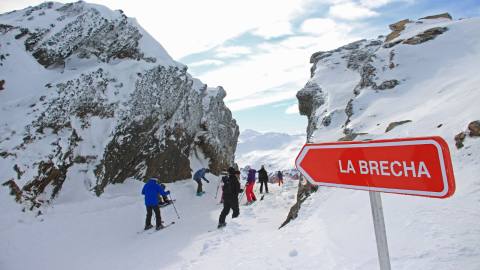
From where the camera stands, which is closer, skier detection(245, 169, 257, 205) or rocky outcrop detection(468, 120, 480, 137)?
rocky outcrop detection(468, 120, 480, 137)

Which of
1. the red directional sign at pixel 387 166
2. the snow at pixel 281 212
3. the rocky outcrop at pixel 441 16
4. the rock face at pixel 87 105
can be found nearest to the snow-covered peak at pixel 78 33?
the rock face at pixel 87 105

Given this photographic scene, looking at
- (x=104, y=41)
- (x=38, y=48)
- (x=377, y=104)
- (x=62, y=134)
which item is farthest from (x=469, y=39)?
(x=38, y=48)

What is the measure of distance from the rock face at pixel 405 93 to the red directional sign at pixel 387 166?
5994 millimetres

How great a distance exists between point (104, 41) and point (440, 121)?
693 inches

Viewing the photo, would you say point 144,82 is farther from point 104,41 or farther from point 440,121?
point 440,121

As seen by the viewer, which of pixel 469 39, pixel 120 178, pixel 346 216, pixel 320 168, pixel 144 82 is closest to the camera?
pixel 320 168

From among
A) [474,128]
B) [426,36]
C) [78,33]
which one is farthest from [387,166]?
[426,36]

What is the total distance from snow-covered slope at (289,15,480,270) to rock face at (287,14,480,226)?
→ 0.18 ft

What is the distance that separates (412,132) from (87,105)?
13853mm

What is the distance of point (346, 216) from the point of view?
674cm

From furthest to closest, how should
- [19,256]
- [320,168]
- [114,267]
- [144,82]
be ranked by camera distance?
[144,82], [19,256], [114,267], [320,168]

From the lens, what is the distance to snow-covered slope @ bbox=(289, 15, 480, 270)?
4.24m

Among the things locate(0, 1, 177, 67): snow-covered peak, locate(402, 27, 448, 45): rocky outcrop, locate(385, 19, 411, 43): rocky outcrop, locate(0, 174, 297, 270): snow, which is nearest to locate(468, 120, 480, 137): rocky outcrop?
locate(0, 174, 297, 270): snow

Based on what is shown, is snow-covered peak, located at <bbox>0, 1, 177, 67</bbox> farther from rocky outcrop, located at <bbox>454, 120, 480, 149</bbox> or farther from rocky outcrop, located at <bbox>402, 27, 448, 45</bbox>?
rocky outcrop, located at <bbox>454, 120, 480, 149</bbox>
